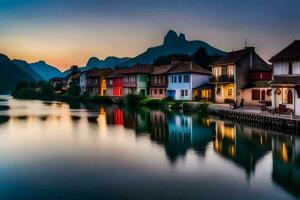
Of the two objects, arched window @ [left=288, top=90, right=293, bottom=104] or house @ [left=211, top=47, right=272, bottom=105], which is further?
house @ [left=211, top=47, right=272, bottom=105]

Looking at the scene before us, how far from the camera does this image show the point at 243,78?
5372cm

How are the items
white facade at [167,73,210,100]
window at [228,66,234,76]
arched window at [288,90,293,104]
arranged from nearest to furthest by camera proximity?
arched window at [288,90,293,104] < window at [228,66,234,76] < white facade at [167,73,210,100]

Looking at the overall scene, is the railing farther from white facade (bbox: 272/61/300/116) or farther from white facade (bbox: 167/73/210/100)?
white facade (bbox: 272/61/300/116)

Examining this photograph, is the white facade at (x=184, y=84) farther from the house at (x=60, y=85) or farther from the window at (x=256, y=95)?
the house at (x=60, y=85)

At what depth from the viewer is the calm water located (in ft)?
50.9

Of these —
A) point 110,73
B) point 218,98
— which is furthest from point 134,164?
point 110,73

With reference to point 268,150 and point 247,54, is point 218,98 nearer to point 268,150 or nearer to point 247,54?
point 247,54

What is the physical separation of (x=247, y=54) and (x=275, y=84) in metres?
18.0

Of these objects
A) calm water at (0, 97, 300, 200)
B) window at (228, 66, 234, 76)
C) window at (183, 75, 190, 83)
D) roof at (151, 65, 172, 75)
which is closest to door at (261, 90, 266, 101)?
window at (228, 66, 234, 76)

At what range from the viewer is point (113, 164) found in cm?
2089

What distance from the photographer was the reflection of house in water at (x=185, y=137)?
25070 millimetres

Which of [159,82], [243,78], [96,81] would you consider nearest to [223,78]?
[243,78]

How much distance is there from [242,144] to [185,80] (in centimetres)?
3846

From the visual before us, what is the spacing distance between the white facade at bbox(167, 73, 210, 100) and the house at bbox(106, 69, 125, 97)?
818 inches
